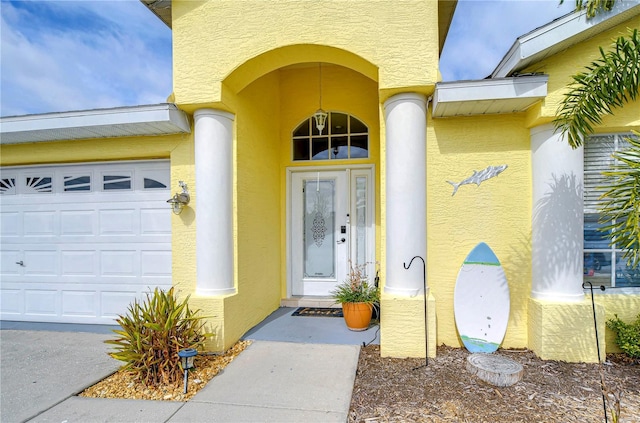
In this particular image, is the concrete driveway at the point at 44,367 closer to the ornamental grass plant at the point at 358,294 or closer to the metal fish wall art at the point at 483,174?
the ornamental grass plant at the point at 358,294

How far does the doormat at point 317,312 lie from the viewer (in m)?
5.13

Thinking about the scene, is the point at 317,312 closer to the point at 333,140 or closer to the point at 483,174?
the point at 333,140

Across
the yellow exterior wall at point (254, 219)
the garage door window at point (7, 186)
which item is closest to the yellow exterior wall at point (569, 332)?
the yellow exterior wall at point (254, 219)

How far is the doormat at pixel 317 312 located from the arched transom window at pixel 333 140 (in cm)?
268

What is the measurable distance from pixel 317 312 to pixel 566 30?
192 inches

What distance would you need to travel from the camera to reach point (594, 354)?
350 centimetres

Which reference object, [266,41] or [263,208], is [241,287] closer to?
[263,208]

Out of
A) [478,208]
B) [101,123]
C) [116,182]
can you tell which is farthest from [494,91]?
[116,182]

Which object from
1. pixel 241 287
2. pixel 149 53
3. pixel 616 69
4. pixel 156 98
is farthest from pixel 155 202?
pixel 149 53

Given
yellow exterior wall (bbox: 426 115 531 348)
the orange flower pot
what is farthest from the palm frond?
the orange flower pot

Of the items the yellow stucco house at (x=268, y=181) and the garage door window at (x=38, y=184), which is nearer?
the yellow stucco house at (x=268, y=181)

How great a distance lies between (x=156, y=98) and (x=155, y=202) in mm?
Answer: 1500

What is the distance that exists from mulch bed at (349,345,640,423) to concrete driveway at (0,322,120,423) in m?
2.86

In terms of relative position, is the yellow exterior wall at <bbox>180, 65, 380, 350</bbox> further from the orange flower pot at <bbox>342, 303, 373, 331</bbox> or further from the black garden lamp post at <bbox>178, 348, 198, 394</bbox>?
the orange flower pot at <bbox>342, 303, 373, 331</bbox>
